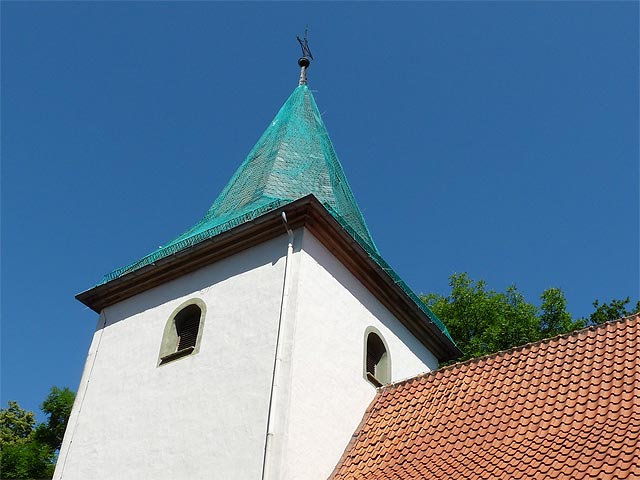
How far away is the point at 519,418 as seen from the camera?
27.6 ft

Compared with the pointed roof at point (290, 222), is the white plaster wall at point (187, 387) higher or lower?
lower

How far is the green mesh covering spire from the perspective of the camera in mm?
11422

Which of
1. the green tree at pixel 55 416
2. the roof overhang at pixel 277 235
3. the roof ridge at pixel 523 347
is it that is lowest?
the roof ridge at pixel 523 347

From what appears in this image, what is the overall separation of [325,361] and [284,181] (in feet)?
12.1

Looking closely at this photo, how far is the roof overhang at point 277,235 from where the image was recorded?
404 inches

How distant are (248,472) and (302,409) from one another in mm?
998

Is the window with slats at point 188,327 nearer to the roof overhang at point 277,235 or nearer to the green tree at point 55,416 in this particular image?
the roof overhang at point 277,235

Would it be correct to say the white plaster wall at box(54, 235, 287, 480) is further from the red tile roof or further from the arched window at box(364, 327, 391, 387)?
the arched window at box(364, 327, 391, 387)

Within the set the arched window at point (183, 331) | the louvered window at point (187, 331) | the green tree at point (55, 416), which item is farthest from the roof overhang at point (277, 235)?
the green tree at point (55, 416)

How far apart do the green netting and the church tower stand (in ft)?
0.17

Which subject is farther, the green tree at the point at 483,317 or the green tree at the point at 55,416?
the green tree at the point at 55,416

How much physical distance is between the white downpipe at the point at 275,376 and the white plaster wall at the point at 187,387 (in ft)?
0.28

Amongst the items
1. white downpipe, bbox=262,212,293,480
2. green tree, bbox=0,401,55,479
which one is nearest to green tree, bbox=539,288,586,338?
white downpipe, bbox=262,212,293,480

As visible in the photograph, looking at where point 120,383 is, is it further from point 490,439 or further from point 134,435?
point 490,439
